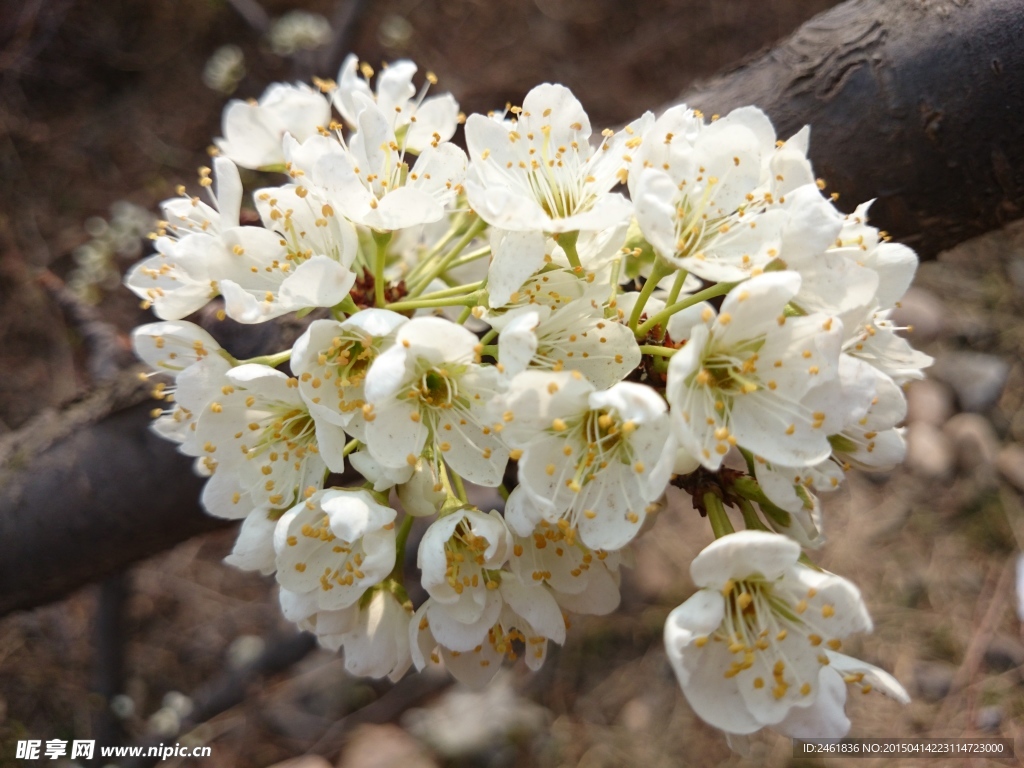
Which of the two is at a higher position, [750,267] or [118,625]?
[750,267]

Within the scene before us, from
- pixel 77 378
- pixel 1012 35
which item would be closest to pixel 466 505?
pixel 1012 35

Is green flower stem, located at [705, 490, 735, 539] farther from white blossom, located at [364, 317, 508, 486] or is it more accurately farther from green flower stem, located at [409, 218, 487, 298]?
green flower stem, located at [409, 218, 487, 298]

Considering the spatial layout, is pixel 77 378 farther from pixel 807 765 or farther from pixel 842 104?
pixel 807 765

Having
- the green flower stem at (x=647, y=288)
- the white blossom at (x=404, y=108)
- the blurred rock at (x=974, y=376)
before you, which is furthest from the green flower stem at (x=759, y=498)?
the blurred rock at (x=974, y=376)

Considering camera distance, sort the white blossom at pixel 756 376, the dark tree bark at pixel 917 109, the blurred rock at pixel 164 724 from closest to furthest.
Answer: the white blossom at pixel 756 376 → the dark tree bark at pixel 917 109 → the blurred rock at pixel 164 724

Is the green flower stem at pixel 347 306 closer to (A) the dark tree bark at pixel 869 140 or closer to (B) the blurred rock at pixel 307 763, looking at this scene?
(A) the dark tree bark at pixel 869 140

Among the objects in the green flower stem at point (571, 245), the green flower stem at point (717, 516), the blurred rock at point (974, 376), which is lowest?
the blurred rock at point (974, 376)

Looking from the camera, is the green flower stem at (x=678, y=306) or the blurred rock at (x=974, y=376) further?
the blurred rock at (x=974, y=376)
